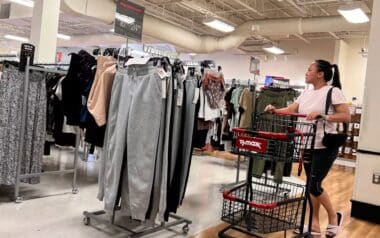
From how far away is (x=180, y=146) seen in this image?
112 inches

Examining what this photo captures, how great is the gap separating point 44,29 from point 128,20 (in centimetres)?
273

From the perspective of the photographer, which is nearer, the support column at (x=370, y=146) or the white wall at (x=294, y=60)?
the support column at (x=370, y=146)

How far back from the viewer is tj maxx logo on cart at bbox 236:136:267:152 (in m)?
2.73

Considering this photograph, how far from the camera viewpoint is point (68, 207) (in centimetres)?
369

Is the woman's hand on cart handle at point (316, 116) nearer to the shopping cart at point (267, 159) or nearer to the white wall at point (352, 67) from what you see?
the shopping cart at point (267, 159)

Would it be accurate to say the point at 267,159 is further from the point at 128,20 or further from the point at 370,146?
the point at 128,20

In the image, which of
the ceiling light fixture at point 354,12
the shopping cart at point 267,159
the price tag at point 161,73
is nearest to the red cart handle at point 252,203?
the shopping cart at point 267,159

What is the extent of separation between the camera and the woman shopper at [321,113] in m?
3.17

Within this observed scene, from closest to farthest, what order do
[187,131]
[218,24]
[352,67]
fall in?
[187,131] < [218,24] < [352,67]

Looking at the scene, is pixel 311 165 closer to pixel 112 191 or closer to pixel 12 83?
pixel 112 191

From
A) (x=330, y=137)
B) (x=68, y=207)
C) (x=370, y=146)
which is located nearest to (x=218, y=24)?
(x=370, y=146)

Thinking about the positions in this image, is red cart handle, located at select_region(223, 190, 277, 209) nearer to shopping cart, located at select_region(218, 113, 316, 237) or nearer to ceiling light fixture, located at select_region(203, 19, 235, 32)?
shopping cart, located at select_region(218, 113, 316, 237)

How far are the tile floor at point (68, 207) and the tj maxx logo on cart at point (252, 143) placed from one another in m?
1.00

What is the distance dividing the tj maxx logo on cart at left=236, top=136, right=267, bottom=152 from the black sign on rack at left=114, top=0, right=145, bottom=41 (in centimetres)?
195
